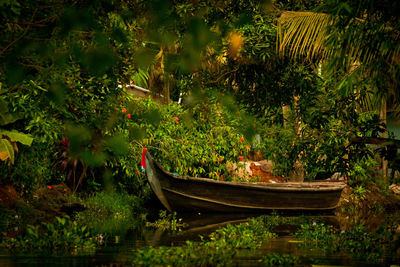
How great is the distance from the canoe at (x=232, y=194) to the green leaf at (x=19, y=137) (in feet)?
12.4

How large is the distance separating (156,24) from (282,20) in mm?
7828

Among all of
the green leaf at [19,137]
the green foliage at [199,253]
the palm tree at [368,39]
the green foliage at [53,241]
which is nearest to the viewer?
the green foliage at [199,253]

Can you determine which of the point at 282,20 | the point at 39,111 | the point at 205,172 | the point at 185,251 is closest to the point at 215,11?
the point at 282,20

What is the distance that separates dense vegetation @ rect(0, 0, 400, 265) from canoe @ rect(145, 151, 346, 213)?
110 centimetres

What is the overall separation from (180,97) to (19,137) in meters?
3.96

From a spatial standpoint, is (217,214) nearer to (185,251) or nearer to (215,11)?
(215,11)

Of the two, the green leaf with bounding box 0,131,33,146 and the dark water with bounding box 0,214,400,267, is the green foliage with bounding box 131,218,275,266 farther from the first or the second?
the green leaf with bounding box 0,131,33,146

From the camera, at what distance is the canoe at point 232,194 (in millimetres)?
16547

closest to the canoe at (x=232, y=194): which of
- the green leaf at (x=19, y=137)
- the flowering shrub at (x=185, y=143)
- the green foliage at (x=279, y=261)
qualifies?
the flowering shrub at (x=185, y=143)

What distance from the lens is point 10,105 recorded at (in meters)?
11.5

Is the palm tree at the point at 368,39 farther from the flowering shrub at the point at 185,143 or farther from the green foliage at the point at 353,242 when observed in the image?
the flowering shrub at the point at 185,143

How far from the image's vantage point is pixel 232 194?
56.7 ft

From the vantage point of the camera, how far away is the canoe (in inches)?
651

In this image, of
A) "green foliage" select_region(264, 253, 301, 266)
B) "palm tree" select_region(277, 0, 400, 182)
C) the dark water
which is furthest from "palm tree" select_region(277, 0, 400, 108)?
"green foliage" select_region(264, 253, 301, 266)
